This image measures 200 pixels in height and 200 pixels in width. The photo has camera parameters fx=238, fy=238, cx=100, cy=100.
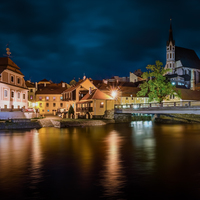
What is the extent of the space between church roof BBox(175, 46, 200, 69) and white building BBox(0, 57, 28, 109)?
124608 millimetres

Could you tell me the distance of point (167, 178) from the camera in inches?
634

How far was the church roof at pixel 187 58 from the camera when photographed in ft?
543

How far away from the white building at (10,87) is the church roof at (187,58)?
409 ft

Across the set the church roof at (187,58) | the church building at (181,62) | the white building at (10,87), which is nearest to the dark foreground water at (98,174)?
the white building at (10,87)

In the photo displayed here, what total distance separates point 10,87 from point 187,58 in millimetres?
140271

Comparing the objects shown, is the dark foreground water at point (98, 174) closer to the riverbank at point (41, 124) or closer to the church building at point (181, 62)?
the riverbank at point (41, 124)

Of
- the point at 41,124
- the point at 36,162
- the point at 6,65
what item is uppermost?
the point at 6,65

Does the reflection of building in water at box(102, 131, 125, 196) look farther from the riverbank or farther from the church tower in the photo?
the church tower

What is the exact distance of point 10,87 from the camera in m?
63.5

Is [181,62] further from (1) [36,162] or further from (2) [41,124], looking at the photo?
(1) [36,162]

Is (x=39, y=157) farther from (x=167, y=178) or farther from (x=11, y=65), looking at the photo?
(x=11, y=65)

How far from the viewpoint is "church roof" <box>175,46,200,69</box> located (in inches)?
6514

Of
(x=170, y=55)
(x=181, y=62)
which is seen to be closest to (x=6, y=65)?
(x=181, y=62)

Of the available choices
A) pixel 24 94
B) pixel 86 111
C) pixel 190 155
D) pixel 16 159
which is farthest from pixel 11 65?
pixel 190 155
